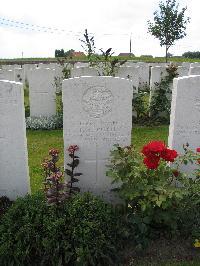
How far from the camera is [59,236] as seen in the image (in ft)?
12.5

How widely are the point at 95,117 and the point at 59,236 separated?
1.53 meters

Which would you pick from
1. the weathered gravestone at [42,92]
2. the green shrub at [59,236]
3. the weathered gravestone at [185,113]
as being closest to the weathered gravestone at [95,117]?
the weathered gravestone at [185,113]

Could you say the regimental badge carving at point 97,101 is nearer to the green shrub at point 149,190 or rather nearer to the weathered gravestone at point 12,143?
the green shrub at point 149,190

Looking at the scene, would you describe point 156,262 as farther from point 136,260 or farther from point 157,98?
point 157,98

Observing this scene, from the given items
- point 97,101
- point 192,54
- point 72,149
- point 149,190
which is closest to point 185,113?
point 97,101

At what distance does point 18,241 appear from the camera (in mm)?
3777

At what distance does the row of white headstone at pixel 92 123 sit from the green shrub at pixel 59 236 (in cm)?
77

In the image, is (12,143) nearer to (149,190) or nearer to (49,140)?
(149,190)

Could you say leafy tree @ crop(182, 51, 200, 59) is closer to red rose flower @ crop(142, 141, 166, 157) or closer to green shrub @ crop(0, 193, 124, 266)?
red rose flower @ crop(142, 141, 166, 157)

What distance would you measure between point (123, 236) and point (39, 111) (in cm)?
647

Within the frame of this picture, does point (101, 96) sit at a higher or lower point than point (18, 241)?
higher

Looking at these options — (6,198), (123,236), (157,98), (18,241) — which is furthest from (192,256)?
(157,98)

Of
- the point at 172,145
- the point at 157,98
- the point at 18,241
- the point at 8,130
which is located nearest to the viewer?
the point at 18,241

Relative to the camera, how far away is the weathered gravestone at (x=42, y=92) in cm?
962
